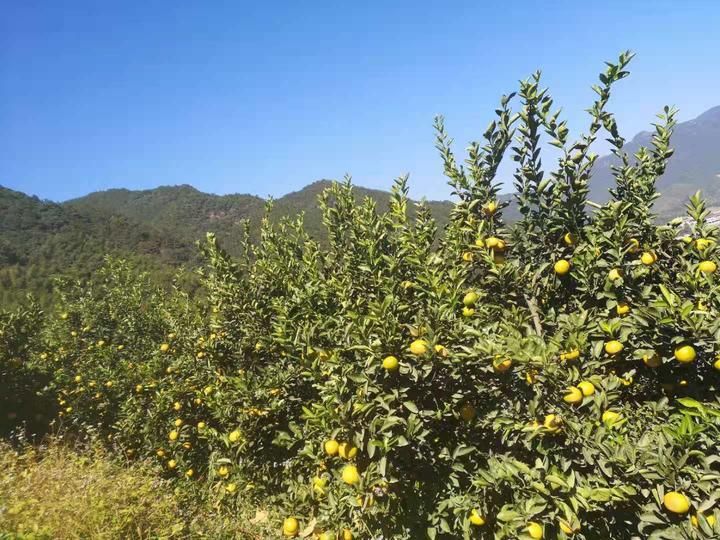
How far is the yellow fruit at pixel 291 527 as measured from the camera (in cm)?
351

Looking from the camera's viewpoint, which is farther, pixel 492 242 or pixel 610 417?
pixel 492 242

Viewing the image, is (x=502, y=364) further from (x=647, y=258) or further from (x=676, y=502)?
(x=647, y=258)

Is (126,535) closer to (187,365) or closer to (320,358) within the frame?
(187,365)

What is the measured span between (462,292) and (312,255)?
1.98m

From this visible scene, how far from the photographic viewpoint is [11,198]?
6066 cm

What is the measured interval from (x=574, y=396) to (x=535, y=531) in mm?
741

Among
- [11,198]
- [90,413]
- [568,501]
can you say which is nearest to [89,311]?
[90,413]

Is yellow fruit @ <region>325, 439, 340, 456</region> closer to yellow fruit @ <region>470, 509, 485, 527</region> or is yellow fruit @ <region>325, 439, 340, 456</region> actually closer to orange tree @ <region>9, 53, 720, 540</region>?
orange tree @ <region>9, 53, 720, 540</region>

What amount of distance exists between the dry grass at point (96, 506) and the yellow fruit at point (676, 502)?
4.26 m

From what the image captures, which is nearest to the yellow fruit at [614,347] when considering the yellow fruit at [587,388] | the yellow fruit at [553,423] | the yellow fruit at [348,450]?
the yellow fruit at [587,388]

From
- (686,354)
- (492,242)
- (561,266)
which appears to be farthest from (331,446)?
(686,354)

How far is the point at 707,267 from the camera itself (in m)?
2.45

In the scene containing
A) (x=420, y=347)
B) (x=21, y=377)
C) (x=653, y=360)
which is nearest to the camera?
(x=653, y=360)

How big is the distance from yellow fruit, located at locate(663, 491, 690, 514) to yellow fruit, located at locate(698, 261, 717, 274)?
1249 millimetres
